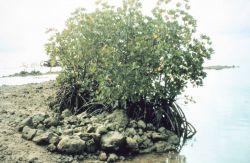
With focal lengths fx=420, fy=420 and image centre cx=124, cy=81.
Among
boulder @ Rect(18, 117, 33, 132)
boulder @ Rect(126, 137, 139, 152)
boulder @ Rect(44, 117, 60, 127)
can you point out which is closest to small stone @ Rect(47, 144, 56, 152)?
boulder @ Rect(18, 117, 33, 132)

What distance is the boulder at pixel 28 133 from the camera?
13.3 metres

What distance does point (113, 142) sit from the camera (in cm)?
1314

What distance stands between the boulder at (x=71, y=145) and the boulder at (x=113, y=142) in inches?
27.3

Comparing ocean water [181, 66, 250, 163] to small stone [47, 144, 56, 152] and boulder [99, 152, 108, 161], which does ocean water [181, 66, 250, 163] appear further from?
small stone [47, 144, 56, 152]

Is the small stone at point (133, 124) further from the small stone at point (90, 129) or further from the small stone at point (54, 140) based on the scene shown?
the small stone at point (54, 140)

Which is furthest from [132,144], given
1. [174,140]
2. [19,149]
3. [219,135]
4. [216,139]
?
[219,135]

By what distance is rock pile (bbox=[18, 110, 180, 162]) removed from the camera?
1288 cm

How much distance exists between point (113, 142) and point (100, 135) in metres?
0.58

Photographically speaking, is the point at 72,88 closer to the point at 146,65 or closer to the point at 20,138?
the point at 146,65

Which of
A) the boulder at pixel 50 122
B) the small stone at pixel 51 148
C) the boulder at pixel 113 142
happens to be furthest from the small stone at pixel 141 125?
the small stone at pixel 51 148

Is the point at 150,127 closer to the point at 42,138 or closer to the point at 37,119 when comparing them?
the point at 37,119

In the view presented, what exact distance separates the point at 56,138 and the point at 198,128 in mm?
10175

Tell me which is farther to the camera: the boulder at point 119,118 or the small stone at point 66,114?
the small stone at point 66,114

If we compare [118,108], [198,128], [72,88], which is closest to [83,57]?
[72,88]
